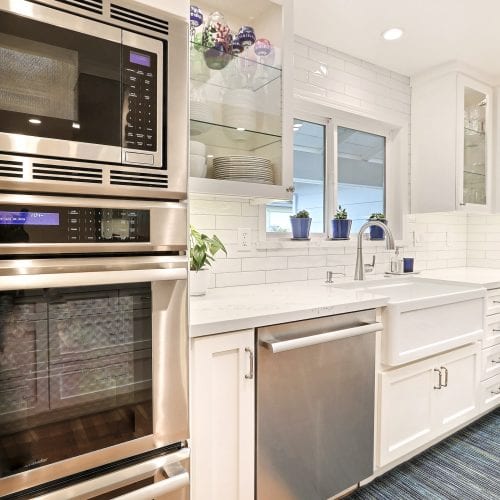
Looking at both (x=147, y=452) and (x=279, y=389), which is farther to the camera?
(x=279, y=389)

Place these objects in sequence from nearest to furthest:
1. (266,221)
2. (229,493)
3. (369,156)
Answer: (229,493), (266,221), (369,156)

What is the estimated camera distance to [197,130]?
160cm

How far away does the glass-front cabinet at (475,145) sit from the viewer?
8.77 feet

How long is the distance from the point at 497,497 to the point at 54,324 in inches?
80.7

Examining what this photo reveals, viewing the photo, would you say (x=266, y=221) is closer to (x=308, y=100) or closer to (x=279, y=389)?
(x=308, y=100)

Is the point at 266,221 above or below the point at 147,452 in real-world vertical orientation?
above

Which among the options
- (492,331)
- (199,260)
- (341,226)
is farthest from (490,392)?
(199,260)

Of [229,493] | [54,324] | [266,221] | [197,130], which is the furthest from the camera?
[266,221]

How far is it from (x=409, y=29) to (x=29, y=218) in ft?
7.72

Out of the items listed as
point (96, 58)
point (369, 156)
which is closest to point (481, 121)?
point (369, 156)

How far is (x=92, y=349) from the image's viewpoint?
2.94 ft

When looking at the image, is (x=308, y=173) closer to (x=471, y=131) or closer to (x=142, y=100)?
(x=471, y=131)

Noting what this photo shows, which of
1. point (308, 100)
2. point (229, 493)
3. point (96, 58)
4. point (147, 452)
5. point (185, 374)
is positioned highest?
point (308, 100)

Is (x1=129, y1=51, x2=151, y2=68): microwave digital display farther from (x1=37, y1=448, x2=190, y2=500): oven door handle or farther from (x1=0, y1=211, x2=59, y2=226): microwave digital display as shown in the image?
(x1=37, y1=448, x2=190, y2=500): oven door handle
